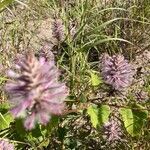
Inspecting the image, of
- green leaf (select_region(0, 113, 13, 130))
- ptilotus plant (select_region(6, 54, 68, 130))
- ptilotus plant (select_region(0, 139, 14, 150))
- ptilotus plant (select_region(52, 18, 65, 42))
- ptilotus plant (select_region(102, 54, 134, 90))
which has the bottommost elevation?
ptilotus plant (select_region(0, 139, 14, 150))

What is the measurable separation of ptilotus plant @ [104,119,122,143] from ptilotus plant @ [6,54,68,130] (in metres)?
1.07

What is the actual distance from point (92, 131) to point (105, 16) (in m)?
1.05

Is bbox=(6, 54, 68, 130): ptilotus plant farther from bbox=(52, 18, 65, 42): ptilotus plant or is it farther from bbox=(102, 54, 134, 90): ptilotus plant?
bbox=(52, 18, 65, 42): ptilotus plant

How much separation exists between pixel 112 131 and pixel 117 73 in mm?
433

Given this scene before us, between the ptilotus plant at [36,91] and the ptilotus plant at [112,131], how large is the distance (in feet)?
3.51

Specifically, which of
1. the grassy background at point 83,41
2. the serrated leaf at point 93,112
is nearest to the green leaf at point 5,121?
the serrated leaf at point 93,112

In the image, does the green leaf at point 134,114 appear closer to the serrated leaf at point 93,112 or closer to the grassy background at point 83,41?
the serrated leaf at point 93,112

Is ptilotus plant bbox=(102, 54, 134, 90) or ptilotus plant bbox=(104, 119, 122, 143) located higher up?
ptilotus plant bbox=(102, 54, 134, 90)

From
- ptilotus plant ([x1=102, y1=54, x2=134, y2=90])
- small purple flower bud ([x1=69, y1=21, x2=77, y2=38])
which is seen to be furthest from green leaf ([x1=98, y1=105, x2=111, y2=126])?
small purple flower bud ([x1=69, y1=21, x2=77, y2=38])

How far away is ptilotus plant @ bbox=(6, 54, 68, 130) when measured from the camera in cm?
85

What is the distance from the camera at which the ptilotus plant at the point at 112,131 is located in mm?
1964

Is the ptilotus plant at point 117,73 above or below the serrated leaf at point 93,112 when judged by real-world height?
above

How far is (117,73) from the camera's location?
63.3 inches

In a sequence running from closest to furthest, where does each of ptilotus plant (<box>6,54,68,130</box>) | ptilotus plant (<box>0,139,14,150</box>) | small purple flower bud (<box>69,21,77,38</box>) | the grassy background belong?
ptilotus plant (<box>6,54,68,130</box>), ptilotus plant (<box>0,139,14,150</box>), the grassy background, small purple flower bud (<box>69,21,77,38</box>)
